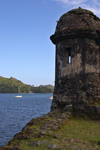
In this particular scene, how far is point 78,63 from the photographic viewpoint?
865cm

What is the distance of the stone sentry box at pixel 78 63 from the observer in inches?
331

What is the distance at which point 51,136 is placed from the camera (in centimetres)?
532

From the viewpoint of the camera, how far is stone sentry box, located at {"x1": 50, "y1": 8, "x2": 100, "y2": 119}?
8414 mm

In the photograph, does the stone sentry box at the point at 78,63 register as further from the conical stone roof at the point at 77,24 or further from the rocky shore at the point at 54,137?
the rocky shore at the point at 54,137

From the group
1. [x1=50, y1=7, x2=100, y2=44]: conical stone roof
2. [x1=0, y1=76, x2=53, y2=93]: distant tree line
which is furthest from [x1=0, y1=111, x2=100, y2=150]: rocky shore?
[x1=0, y1=76, x2=53, y2=93]: distant tree line

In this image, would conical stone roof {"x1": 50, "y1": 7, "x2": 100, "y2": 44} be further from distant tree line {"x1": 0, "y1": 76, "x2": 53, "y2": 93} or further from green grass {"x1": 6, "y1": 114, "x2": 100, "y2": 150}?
distant tree line {"x1": 0, "y1": 76, "x2": 53, "y2": 93}

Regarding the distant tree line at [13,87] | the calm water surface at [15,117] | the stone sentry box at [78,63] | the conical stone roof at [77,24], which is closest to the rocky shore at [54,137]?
the stone sentry box at [78,63]

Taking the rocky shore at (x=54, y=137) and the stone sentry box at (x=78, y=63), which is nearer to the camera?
the rocky shore at (x=54, y=137)

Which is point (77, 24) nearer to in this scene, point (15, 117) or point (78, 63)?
point (78, 63)

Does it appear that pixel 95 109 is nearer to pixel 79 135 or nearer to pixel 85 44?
pixel 79 135

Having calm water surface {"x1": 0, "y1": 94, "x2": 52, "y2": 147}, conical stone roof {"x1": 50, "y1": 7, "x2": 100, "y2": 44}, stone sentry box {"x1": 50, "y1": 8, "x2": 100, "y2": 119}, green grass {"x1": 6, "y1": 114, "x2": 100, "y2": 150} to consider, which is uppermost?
conical stone roof {"x1": 50, "y1": 7, "x2": 100, "y2": 44}

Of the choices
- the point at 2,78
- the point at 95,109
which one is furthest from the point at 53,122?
the point at 2,78

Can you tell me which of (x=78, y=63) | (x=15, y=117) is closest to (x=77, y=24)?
(x=78, y=63)

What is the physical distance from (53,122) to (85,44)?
13.4 feet
